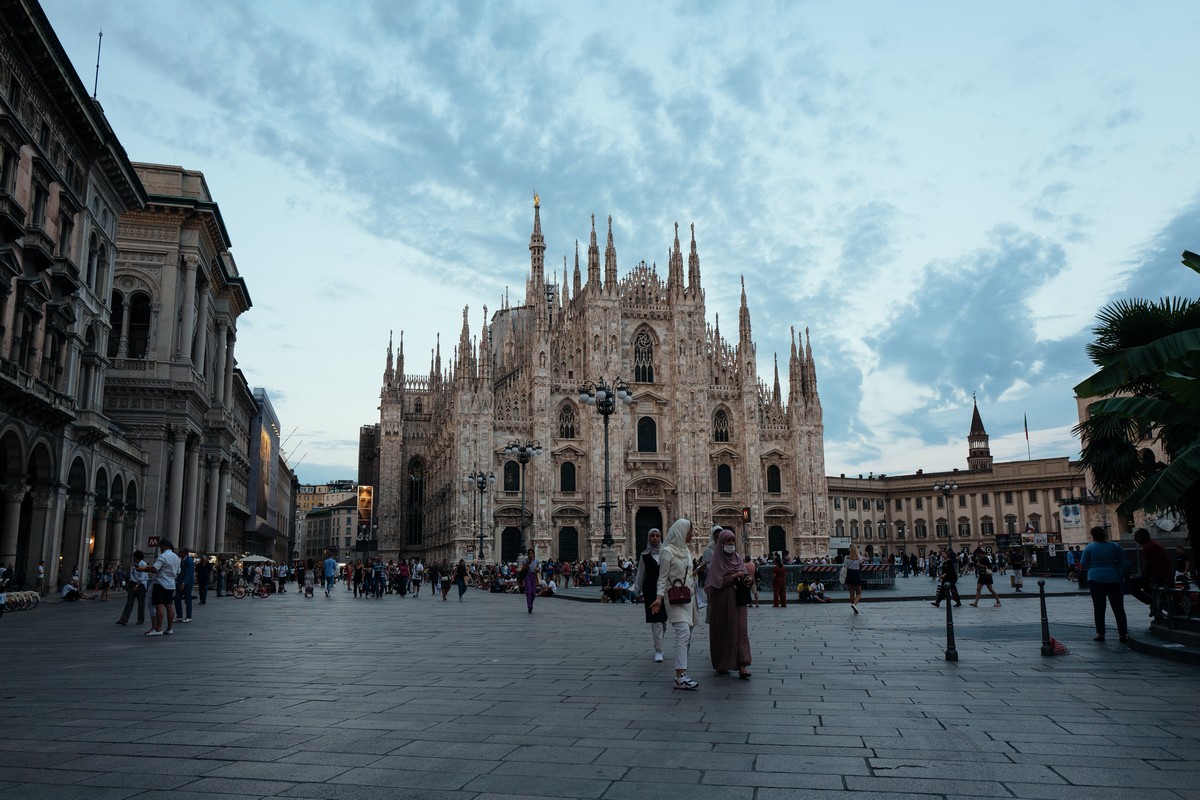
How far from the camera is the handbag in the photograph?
8.95 meters

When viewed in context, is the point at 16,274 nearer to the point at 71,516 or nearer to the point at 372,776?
the point at 71,516

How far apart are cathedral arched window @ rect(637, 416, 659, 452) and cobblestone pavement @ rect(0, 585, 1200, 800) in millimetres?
46223

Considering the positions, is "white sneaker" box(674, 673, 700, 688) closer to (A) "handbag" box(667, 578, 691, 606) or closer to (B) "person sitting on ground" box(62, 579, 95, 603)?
(A) "handbag" box(667, 578, 691, 606)

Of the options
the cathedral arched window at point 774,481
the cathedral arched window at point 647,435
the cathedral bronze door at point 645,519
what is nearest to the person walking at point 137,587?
the cathedral bronze door at point 645,519

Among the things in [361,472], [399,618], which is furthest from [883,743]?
[361,472]

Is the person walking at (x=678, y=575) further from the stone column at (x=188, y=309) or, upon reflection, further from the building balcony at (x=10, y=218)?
the stone column at (x=188, y=309)

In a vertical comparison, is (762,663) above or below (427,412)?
below

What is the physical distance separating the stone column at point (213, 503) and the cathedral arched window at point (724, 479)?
101 feet

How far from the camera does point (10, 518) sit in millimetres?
23297

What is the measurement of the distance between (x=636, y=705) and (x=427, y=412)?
77.3 meters

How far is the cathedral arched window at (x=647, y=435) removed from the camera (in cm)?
5909

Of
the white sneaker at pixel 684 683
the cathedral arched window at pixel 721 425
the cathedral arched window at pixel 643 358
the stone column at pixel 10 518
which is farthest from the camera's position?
the cathedral arched window at pixel 721 425

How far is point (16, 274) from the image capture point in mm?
21766

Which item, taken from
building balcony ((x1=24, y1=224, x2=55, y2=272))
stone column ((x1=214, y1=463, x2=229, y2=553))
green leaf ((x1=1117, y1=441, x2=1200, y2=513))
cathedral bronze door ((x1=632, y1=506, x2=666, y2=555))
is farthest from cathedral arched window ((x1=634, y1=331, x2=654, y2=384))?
green leaf ((x1=1117, y1=441, x2=1200, y2=513))
